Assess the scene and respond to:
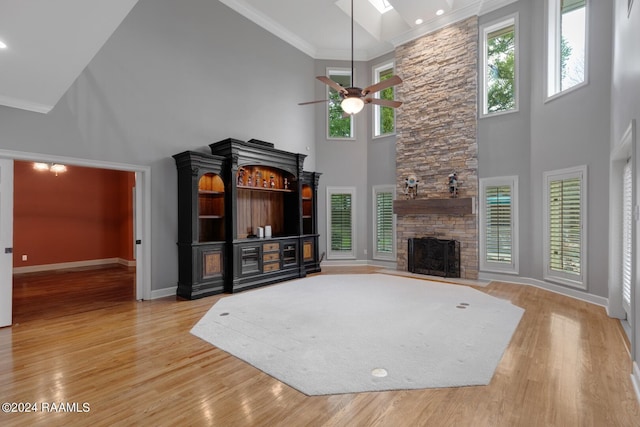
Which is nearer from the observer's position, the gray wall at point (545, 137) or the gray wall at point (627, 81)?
the gray wall at point (627, 81)

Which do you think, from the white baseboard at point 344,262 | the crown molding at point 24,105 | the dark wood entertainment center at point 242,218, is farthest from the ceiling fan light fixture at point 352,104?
the white baseboard at point 344,262

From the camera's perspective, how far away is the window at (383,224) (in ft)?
26.7

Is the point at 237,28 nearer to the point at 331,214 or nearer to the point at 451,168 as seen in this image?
the point at 331,214

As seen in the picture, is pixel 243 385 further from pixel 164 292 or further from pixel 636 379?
pixel 164 292

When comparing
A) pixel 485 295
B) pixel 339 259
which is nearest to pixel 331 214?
pixel 339 259

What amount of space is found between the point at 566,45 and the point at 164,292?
8110 mm

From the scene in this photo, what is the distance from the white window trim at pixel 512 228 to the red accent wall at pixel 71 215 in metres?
8.68

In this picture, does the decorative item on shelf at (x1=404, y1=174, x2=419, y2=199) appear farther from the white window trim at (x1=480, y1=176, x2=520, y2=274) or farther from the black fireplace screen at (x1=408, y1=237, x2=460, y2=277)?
the white window trim at (x1=480, y1=176, x2=520, y2=274)

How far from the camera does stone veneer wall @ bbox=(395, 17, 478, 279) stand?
266 inches

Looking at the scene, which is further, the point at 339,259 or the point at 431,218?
the point at 339,259

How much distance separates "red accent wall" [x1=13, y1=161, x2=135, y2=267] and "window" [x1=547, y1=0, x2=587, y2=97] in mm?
9758

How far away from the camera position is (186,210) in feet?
17.7

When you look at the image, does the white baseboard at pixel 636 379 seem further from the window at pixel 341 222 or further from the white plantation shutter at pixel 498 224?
the window at pixel 341 222

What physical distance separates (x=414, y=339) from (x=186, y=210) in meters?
4.06
